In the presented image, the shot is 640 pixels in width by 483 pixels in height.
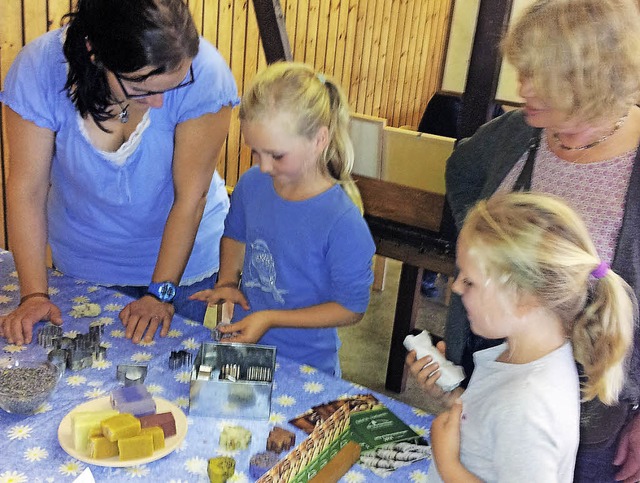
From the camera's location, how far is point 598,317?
3.16 feet

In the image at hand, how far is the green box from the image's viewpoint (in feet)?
3.73

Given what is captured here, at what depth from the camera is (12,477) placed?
3.22ft

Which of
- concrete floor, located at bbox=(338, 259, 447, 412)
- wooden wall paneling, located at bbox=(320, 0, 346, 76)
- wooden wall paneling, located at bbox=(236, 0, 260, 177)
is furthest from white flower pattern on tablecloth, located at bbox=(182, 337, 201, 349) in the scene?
wooden wall paneling, located at bbox=(320, 0, 346, 76)

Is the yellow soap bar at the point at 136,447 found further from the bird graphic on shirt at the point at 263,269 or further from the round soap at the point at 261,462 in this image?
the bird graphic on shirt at the point at 263,269

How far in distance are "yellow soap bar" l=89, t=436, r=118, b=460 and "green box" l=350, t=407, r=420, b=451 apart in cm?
40

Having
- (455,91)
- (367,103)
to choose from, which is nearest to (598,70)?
(367,103)

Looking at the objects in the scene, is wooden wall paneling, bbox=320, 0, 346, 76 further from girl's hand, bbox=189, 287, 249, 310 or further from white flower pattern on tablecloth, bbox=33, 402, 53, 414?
white flower pattern on tablecloth, bbox=33, 402, 53, 414

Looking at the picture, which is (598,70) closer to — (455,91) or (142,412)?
(142,412)

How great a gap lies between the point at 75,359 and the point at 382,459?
2.01 ft

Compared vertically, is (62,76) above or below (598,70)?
below

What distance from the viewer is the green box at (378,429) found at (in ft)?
3.73

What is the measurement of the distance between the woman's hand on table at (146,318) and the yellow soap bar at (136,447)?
1.39 feet

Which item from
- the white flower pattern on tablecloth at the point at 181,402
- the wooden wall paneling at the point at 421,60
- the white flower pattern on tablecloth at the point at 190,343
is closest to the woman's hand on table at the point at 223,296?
the white flower pattern on tablecloth at the point at 190,343

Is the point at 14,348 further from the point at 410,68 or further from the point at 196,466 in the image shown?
the point at 410,68
